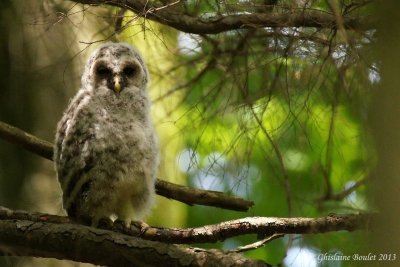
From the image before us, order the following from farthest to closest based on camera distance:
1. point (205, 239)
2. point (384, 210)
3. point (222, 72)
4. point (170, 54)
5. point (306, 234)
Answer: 1. point (170, 54)
2. point (222, 72)
3. point (205, 239)
4. point (306, 234)
5. point (384, 210)

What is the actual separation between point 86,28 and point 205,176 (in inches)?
35.9

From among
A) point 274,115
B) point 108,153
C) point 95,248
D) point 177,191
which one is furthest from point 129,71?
point 95,248

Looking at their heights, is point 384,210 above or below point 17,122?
below

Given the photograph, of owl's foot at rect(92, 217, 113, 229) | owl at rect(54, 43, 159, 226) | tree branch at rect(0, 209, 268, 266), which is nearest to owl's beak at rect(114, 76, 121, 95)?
owl at rect(54, 43, 159, 226)

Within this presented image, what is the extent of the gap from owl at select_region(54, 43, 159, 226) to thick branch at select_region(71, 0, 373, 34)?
1.48 feet

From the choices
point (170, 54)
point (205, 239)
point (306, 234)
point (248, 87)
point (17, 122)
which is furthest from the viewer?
point (17, 122)

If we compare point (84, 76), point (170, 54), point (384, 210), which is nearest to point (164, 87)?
point (170, 54)

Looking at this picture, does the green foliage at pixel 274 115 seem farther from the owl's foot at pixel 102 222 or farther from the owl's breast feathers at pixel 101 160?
the owl's foot at pixel 102 222

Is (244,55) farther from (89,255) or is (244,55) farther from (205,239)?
(89,255)

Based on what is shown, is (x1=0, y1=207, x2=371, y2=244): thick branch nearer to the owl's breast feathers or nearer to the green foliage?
the green foliage

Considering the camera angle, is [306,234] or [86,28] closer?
[306,234]

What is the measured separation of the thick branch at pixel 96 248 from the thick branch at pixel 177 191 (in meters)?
0.44

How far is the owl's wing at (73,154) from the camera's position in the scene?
2.70 metres

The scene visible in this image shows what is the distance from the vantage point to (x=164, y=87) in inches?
130
